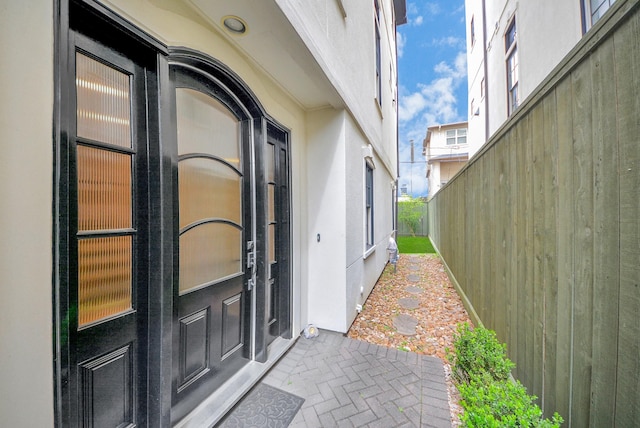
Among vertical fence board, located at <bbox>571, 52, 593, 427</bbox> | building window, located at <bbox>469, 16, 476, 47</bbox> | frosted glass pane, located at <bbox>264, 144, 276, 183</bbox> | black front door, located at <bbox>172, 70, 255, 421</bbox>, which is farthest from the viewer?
building window, located at <bbox>469, 16, 476, 47</bbox>

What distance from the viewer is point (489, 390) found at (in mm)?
1560

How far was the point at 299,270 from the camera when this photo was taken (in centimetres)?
323

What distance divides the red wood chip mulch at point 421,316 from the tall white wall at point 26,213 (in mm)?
2628

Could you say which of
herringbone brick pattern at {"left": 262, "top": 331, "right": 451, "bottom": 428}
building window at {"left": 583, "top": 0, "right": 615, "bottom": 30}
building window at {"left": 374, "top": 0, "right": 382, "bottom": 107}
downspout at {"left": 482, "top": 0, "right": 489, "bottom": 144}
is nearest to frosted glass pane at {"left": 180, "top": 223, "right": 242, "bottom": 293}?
herringbone brick pattern at {"left": 262, "top": 331, "right": 451, "bottom": 428}

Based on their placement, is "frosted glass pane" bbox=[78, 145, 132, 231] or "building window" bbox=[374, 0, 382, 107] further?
"building window" bbox=[374, 0, 382, 107]

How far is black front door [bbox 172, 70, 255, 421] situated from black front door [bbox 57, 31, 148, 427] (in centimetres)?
27

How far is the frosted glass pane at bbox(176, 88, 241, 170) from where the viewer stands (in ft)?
6.20

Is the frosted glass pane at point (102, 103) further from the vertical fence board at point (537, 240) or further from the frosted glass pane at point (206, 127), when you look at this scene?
the vertical fence board at point (537, 240)

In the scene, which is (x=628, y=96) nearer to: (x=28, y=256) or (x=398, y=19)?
(x=28, y=256)

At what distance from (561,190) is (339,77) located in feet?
8.37

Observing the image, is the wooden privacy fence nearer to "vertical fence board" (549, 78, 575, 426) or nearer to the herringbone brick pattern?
"vertical fence board" (549, 78, 575, 426)

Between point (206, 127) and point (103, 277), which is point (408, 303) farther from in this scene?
point (103, 277)

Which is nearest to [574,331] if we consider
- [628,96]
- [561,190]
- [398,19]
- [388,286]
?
[561,190]

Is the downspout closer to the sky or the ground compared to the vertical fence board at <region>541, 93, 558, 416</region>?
closer to the sky
